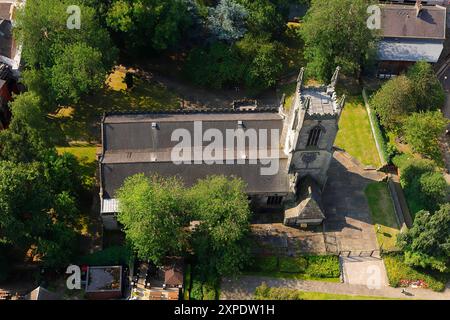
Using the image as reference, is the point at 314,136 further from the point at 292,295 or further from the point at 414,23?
the point at 414,23

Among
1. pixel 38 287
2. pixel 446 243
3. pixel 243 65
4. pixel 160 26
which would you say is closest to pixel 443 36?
pixel 243 65

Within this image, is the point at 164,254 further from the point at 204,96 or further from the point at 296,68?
the point at 296,68

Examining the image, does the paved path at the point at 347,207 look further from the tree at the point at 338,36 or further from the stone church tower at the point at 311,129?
the tree at the point at 338,36

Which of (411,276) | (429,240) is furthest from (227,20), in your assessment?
(411,276)

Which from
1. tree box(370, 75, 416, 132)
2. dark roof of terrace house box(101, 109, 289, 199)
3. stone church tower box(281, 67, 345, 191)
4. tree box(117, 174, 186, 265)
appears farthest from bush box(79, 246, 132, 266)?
tree box(370, 75, 416, 132)

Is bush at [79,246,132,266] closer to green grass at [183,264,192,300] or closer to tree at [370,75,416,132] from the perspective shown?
green grass at [183,264,192,300]

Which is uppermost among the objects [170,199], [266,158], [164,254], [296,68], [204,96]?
[296,68]

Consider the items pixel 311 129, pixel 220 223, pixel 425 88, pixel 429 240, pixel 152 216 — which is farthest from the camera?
pixel 425 88
